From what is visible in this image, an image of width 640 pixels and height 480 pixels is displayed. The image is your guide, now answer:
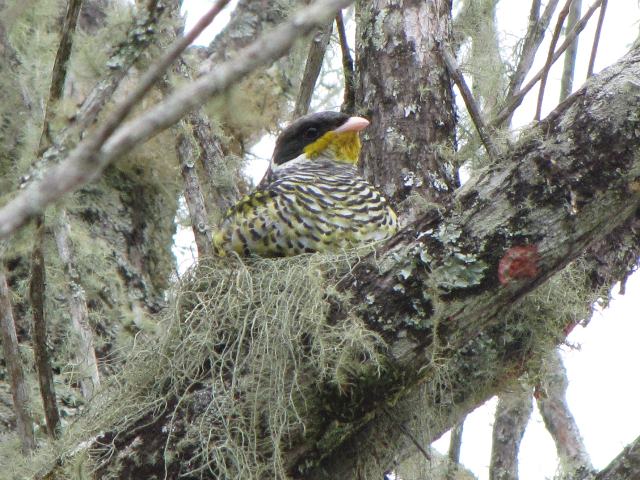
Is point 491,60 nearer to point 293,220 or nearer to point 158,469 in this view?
point 293,220

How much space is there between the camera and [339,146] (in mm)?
4219

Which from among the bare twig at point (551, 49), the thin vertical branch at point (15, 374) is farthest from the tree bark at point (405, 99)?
the thin vertical branch at point (15, 374)

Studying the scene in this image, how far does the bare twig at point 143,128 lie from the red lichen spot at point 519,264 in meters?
1.10

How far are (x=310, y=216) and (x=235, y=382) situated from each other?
996mm

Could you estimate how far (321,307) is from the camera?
279 centimetres

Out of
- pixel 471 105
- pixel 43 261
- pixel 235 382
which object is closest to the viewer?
pixel 235 382

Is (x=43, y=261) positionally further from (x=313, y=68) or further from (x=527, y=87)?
(x=527, y=87)

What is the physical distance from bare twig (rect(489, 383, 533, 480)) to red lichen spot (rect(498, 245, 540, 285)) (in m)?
1.37

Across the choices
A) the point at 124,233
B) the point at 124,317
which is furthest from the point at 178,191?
the point at 124,317

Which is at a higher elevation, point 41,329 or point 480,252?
point 41,329

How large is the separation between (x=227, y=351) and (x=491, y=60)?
2301mm

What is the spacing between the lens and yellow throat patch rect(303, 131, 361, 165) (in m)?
4.17

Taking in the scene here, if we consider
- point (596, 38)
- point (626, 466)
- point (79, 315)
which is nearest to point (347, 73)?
point (596, 38)

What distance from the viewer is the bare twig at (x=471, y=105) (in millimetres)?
3391
